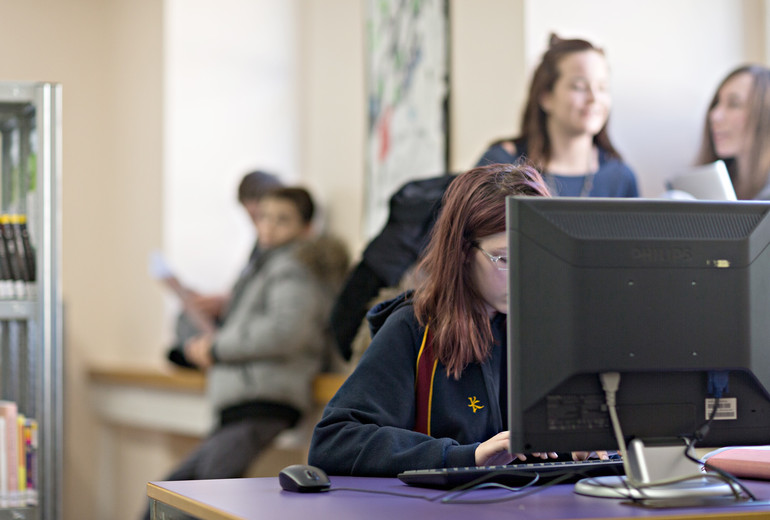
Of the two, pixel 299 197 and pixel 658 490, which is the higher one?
pixel 299 197

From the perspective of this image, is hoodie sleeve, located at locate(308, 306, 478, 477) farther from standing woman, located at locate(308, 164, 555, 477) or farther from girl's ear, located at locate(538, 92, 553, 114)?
girl's ear, located at locate(538, 92, 553, 114)

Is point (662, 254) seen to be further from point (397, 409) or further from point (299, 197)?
point (299, 197)

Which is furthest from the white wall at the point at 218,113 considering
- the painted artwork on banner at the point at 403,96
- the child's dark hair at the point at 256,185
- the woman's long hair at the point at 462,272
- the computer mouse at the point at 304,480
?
the computer mouse at the point at 304,480

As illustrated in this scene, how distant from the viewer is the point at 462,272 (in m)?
1.79

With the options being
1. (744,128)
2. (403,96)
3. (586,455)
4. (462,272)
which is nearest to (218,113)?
(403,96)

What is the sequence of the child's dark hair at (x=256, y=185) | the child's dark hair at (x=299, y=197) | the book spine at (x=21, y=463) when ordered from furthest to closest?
1. the child's dark hair at (x=256, y=185)
2. the child's dark hair at (x=299, y=197)
3. the book spine at (x=21, y=463)

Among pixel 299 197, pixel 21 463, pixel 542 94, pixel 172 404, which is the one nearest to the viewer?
pixel 21 463

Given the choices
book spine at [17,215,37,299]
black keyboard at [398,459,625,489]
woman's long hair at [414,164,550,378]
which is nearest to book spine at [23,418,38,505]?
book spine at [17,215,37,299]

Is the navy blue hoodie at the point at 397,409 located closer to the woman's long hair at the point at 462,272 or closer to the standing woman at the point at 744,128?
the woman's long hair at the point at 462,272

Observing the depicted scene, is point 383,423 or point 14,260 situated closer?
point 383,423

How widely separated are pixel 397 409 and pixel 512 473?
32 centimetres

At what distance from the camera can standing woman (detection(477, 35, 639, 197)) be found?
286cm

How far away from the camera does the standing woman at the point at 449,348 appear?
5.77 feet

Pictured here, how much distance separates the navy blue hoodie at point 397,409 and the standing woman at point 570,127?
3.65 ft
